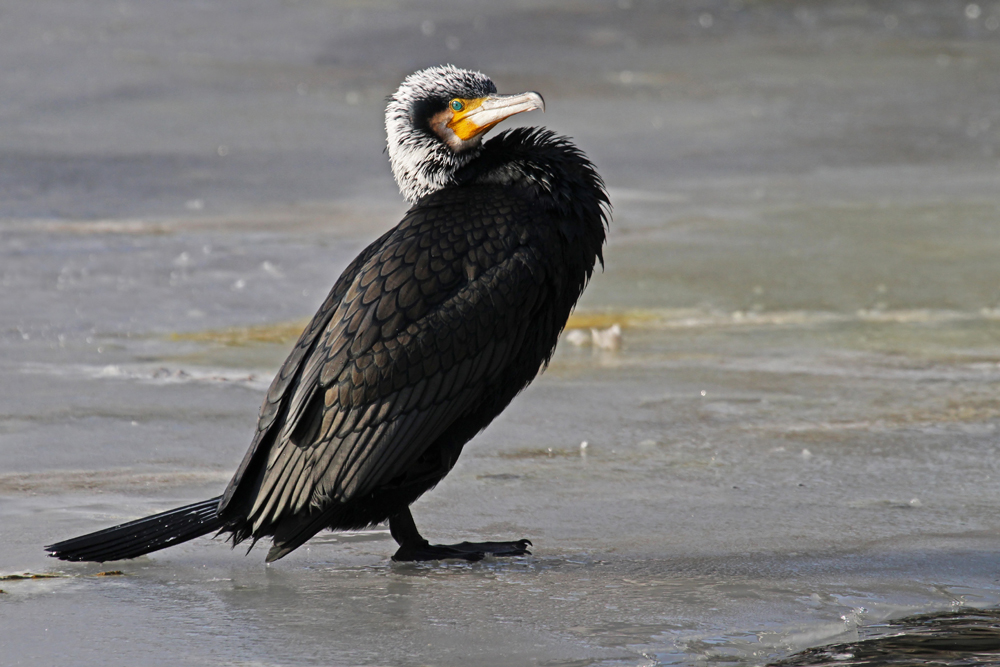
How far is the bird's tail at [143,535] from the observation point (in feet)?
11.3

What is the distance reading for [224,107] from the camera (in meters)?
11.5

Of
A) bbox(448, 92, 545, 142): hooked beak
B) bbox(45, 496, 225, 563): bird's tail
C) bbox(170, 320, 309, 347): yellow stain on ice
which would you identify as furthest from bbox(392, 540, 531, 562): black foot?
bbox(170, 320, 309, 347): yellow stain on ice

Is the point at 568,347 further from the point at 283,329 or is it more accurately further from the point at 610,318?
the point at 283,329

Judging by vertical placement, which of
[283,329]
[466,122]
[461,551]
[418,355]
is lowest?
[461,551]

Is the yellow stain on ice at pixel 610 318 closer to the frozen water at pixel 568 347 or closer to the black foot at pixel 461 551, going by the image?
the frozen water at pixel 568 347

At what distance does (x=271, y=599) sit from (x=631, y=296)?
12.8 feet

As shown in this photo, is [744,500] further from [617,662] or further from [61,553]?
[61,553]

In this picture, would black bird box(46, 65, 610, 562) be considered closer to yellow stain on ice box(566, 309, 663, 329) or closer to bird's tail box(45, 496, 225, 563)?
bird's tail box(45, 496, 225, 563)

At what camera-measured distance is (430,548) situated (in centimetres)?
363

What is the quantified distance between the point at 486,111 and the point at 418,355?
76 centimetres

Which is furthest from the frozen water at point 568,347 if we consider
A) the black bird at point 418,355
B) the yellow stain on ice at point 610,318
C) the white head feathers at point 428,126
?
the white head feathers at point 428,126

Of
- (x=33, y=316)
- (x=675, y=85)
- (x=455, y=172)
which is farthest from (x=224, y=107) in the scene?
(x=455, y=172)

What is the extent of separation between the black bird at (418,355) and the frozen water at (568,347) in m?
0.15

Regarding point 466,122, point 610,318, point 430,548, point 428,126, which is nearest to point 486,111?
point 466,122
